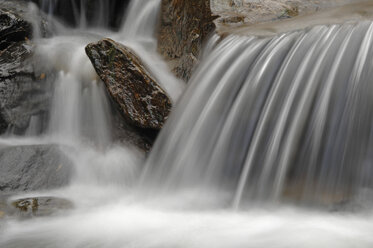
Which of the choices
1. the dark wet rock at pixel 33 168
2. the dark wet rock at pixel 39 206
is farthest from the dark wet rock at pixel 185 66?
the dark wet rock at pixel 39 206

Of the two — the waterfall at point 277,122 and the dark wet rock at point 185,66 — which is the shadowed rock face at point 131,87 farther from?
the dark wet rock at point 185,66

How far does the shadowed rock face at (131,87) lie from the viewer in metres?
4.61

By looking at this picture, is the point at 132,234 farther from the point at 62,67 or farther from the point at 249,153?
the point at 62,67

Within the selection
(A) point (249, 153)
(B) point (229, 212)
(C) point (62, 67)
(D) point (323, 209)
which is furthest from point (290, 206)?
(C) point (62, 67)

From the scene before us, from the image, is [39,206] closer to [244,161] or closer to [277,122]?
[244,161]

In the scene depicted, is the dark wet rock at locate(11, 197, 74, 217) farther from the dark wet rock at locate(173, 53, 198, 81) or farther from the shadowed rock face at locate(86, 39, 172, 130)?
the dark wet rock at locate(173, 53, 198, 81)

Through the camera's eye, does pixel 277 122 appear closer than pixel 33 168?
Yes

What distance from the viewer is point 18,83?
5504 millimetres

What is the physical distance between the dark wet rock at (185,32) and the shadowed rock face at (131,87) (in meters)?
0.63

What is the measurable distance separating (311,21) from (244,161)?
207 cm

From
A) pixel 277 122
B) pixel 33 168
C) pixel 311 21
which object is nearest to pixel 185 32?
pixel 311 21

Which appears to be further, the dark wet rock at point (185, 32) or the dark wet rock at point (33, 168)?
the dark wet rock at point (185, 32)

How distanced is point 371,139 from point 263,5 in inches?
126

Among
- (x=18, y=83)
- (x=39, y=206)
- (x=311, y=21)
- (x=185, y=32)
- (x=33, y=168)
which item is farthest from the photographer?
(x=18, y=83)
